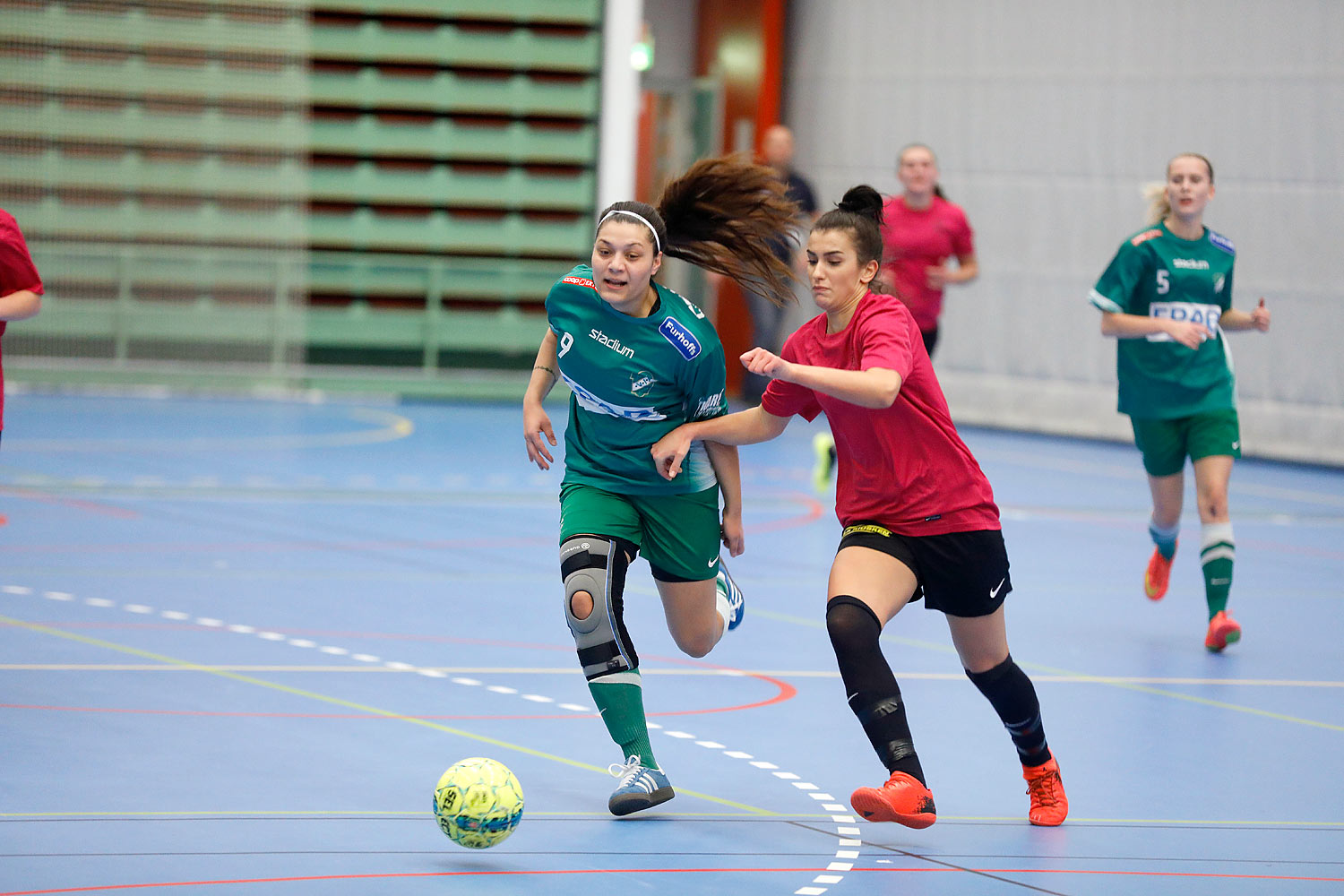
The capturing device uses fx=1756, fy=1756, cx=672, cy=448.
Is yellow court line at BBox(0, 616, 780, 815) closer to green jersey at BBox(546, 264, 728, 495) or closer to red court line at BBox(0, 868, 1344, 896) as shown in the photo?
red court line at BBox(0, 868, 1344, 896)

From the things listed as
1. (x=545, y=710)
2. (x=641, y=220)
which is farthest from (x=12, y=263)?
(x=641, y=220)

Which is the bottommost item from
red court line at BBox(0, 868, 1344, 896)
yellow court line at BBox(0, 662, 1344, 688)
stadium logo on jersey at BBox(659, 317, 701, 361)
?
yellow court line at BBox(0, 662, 1344, 688)

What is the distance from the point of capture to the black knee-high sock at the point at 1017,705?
4.38m

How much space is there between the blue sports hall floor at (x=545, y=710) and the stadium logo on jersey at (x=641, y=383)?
1046mm

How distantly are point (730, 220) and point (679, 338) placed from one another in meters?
0.51

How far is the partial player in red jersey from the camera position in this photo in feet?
13.6

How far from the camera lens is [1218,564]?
680 cm

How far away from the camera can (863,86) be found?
53.5 feet

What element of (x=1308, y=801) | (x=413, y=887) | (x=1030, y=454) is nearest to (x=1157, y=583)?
(x=1308, y=801)

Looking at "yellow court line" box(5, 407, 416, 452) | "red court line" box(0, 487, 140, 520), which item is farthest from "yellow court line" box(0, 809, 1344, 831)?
"yellow court line" box(5, 407, 416, 452)

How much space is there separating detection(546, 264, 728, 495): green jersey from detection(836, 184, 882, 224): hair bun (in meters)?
0.49

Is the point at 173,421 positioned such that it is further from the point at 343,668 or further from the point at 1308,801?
the point at 1308,801

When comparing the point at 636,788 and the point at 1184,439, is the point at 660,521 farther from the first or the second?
the point at 1184,439

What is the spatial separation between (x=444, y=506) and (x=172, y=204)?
6.86 meters
